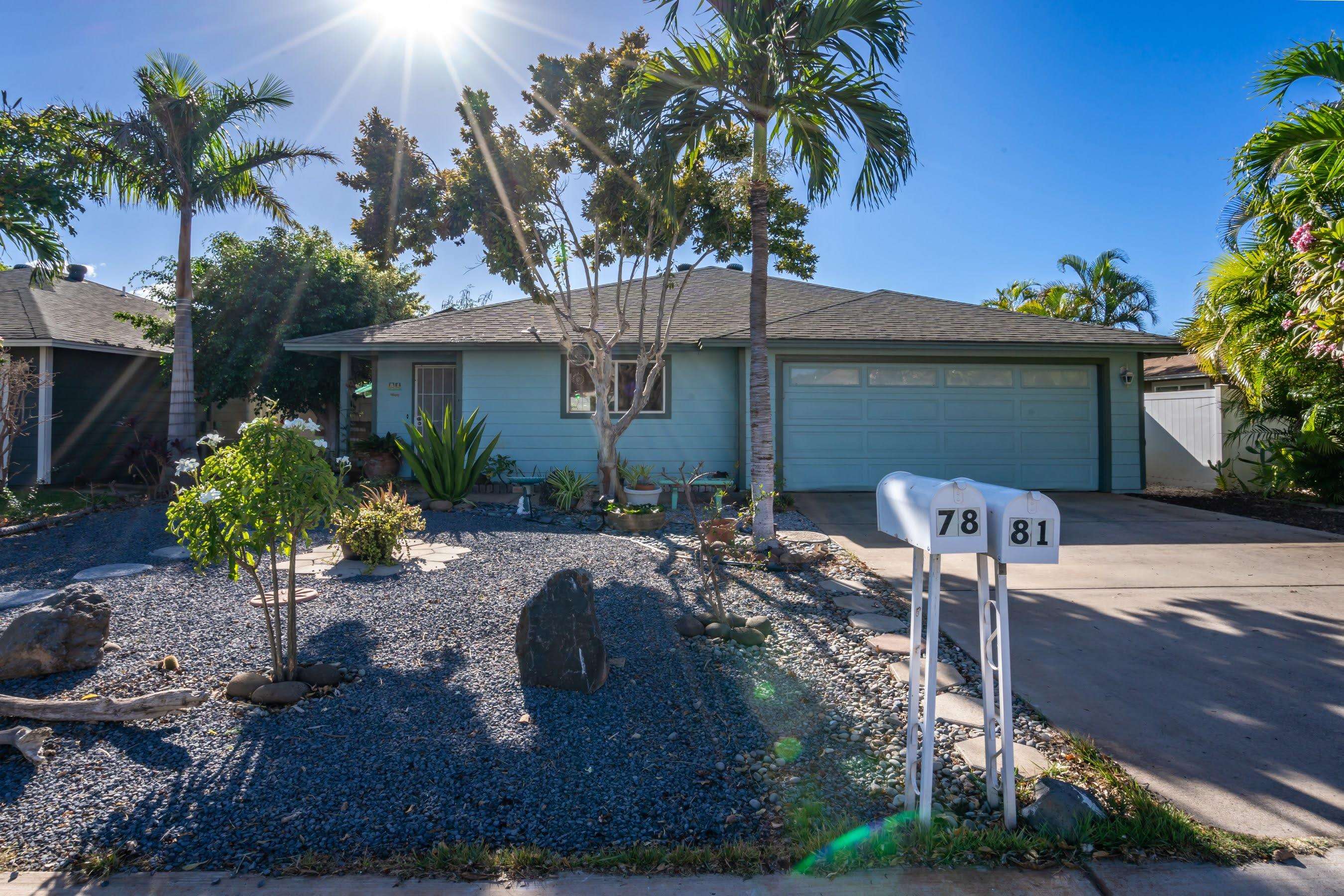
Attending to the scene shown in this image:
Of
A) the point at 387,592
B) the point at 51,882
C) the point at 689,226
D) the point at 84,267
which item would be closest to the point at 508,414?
the point at 689,226

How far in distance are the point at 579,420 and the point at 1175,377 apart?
13368mm

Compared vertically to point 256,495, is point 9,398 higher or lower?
higher

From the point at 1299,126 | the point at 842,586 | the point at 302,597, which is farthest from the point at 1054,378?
the point at 302,597

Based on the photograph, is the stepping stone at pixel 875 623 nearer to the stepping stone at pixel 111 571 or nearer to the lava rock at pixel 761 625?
the lava rock at pixel 761 625

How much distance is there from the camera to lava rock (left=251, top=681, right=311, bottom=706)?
321 centimetres

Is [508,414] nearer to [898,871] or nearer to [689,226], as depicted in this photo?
[689,226]

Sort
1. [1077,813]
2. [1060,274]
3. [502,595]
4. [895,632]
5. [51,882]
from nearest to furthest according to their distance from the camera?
[51,882]
[1077,813]
[895,632]
[502,595]
[1060,274]

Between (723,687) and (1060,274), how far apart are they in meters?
25.1

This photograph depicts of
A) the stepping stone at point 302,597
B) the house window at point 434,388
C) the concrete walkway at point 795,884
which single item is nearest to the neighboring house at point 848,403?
the house window at point 434,388

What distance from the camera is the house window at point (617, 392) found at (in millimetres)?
11102

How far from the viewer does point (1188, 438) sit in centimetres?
1284

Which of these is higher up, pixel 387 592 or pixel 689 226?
pixel 689 226

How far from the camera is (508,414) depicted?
11.2 m

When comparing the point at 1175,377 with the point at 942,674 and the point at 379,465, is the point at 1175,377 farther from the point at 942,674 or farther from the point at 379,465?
the point at 379,465
